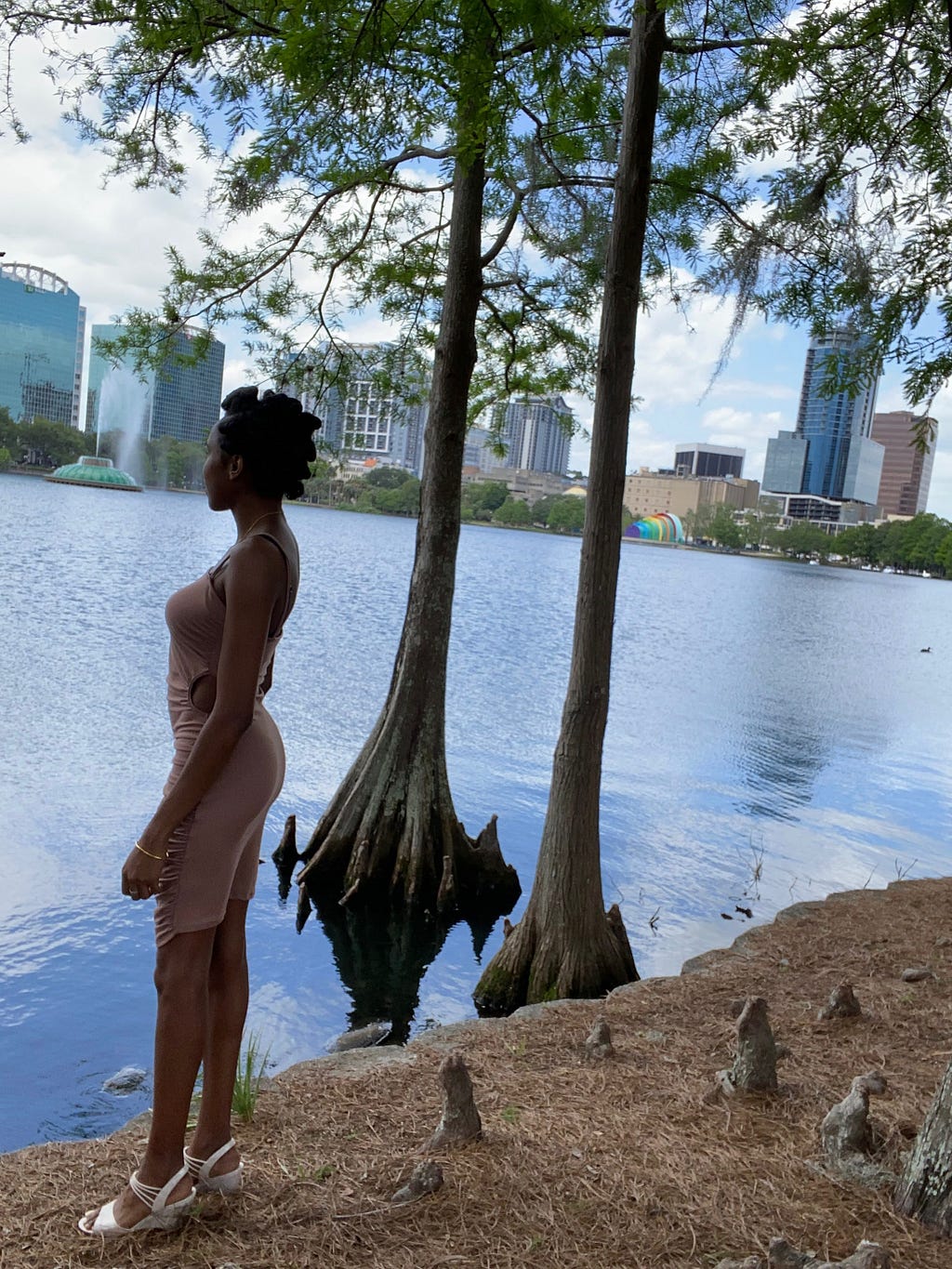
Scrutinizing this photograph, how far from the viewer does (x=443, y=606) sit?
28.5 ft

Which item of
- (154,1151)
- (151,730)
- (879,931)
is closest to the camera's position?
(154,1151)

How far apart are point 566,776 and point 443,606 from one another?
9.95ft

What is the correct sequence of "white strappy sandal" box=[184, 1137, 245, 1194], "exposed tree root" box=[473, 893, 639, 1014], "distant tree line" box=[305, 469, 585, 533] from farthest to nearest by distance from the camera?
"distant tree line" box=[305, 469, 585, 533]
"exposed tree root" box=[473, 893, 639, 1014]
"white strappy sandal" box=[184, 1137, 245, 1194]

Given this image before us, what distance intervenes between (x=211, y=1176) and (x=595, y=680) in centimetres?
369

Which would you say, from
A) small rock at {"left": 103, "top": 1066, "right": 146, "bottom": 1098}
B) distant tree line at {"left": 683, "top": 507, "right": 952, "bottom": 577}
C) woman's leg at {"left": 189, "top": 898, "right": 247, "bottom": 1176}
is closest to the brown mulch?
woman's leg at {"left": 189, "top": 898, "right": 247, "bottom": 1176}

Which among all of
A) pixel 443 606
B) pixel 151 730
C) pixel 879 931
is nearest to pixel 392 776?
pixel 443 606

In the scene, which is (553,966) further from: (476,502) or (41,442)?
(476,502)

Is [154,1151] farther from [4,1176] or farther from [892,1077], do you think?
[892,1077]

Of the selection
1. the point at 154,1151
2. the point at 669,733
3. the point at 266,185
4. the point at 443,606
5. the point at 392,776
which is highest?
the point at 266,185

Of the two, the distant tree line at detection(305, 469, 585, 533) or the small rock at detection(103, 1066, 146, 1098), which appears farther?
the distant tree line at detection(305, 469, 585, 533)

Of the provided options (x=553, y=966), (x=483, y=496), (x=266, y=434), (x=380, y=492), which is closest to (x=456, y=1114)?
(x=266, y=434)

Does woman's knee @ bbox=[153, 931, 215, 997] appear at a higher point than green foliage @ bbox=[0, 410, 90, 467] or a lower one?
lower

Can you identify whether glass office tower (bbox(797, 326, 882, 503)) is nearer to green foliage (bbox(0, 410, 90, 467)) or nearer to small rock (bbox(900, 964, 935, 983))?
small rock (bbox(900, 964, 935, 983))

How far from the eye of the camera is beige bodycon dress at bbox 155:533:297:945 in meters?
2.30
